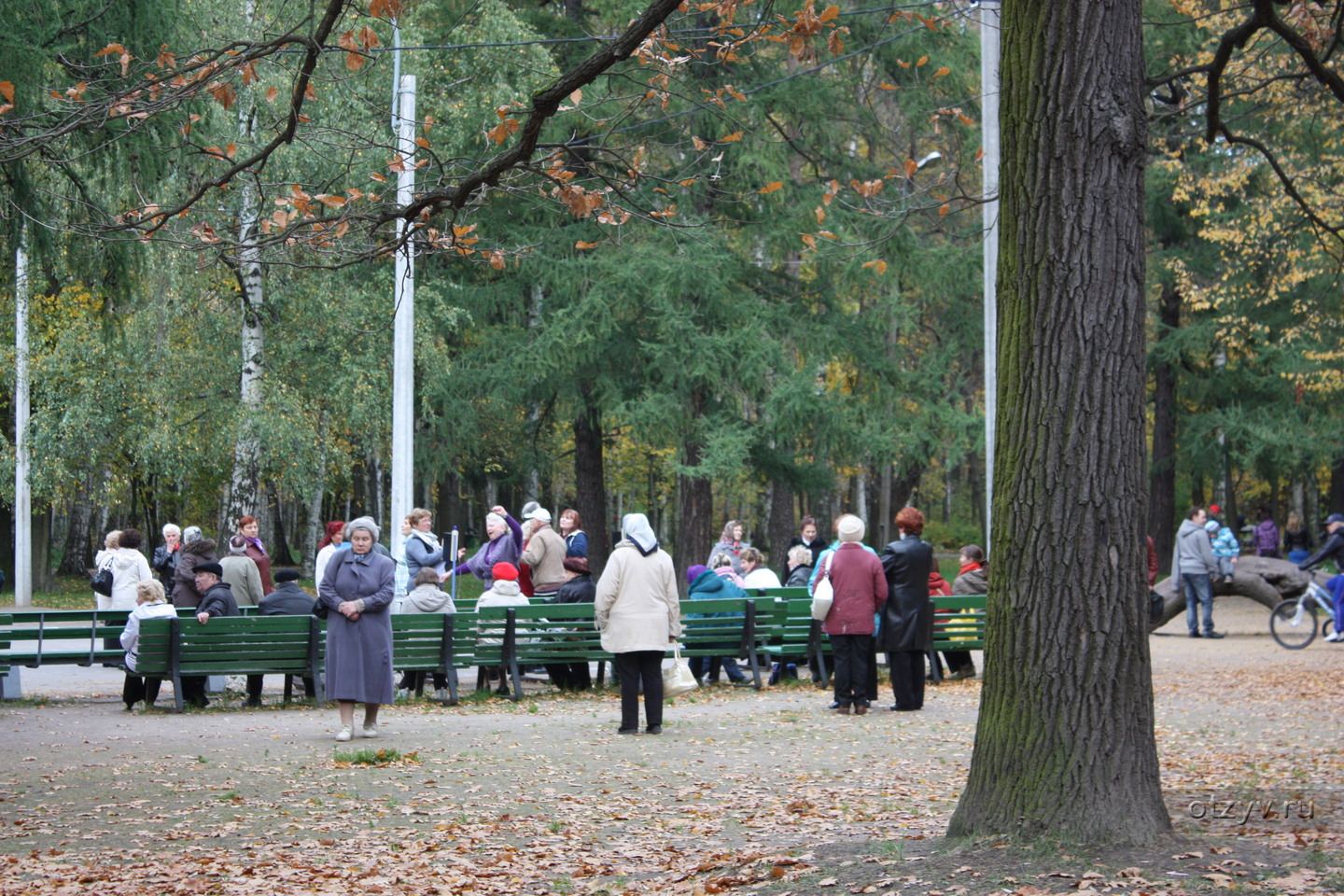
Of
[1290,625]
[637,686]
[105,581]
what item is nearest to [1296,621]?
[1290,625]

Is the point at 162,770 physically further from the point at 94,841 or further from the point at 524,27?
the point at 524,27

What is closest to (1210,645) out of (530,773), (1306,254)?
(1306,254)

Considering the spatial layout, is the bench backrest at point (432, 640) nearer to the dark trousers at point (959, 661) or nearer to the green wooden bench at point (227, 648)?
the green wooden bench at point (227, 648)

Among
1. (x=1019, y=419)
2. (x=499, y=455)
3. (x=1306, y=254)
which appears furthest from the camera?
(x=499, y=455)

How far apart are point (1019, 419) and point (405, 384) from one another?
11623 mm

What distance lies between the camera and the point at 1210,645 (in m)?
19.2

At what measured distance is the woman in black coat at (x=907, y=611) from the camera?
40.0 ft

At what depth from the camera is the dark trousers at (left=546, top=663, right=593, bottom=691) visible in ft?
46.7

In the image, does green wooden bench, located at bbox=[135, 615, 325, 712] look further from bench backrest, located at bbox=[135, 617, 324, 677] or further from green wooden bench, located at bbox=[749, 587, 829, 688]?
green wooden bench, located at bbox=[749, 587, 829, 688]

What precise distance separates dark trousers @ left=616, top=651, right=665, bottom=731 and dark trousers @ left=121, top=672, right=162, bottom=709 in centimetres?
439

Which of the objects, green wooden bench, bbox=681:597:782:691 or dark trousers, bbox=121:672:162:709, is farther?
green wooden bench, bbox=681:597:782:691

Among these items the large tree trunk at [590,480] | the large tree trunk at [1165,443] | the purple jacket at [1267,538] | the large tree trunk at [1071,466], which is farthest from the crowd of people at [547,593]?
the purple jacket at [1267,538]

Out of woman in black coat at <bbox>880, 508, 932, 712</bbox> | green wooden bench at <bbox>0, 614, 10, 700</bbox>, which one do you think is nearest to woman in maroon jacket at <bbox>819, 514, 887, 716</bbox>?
woman in black coat at <bbox>880, 508, 932, 712</bbox>

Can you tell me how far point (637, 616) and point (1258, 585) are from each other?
43.5 ft
